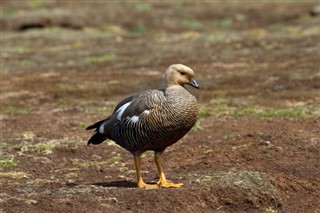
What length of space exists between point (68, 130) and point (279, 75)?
1084 centimetres

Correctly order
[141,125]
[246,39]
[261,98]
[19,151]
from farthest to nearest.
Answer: [246,39] → [261,98] → [19,151] → [141,125]

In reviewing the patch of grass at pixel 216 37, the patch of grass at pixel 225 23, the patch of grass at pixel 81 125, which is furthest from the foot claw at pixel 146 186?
the patch of grass at pixel 225 23

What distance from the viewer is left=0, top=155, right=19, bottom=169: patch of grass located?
15005mm

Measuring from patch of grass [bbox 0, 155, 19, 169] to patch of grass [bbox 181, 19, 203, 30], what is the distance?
3741cm

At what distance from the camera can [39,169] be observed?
15039 millimetres

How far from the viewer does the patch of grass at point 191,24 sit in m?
52.3

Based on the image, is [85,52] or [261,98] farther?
[85,52]

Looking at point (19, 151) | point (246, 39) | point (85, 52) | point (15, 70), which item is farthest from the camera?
point (246, 39)

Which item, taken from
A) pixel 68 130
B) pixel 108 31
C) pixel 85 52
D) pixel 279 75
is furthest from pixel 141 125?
pixel 108 31

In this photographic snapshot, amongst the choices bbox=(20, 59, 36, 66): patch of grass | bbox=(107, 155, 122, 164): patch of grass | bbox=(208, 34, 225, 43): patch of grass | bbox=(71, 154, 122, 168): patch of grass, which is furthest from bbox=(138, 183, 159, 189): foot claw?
bbox=(208, 34, 225, 43): patch of grass

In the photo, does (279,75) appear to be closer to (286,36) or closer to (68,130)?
(68,130)

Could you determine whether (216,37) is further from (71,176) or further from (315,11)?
(71,176)

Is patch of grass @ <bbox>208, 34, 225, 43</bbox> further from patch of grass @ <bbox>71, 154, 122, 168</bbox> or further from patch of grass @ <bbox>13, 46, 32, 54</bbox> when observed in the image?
patch of grass @ <bbox>71, 154, 122, 168</bbox>

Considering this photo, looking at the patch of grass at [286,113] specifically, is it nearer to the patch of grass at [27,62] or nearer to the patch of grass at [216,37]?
the patch of grass at [27,62]
